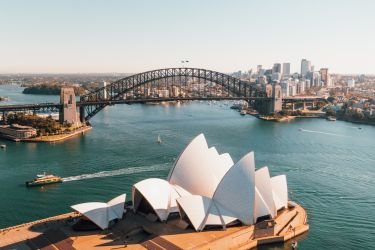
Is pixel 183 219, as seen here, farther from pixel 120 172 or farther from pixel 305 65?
pixel 305 65

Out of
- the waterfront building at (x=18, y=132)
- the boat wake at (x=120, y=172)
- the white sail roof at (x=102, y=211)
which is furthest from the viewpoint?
the waterfront building at (x=18, y=132)

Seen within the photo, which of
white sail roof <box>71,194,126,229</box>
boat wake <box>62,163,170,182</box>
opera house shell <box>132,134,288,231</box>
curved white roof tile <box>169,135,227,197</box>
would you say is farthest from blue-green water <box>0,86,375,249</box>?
curved white roof tile <box>169,135,227,197</box>

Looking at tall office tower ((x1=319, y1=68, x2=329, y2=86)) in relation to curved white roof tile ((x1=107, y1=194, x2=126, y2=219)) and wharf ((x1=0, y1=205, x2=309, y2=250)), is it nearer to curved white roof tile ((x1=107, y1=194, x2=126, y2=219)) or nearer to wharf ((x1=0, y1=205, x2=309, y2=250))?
wharf ((x1=0, y1=205, x2=309, y2=250))

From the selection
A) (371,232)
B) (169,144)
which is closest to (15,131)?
(169,144)

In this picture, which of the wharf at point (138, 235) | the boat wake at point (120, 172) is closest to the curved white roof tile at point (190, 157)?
the wharf at point (138, 235)

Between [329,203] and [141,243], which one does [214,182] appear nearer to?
[141,243]

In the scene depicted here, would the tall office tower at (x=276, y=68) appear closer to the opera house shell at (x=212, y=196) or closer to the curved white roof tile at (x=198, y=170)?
the curved white roof tile at (x=198, y=170)
